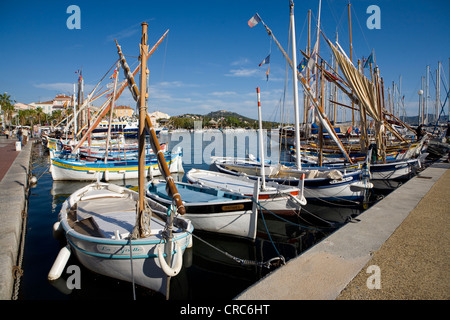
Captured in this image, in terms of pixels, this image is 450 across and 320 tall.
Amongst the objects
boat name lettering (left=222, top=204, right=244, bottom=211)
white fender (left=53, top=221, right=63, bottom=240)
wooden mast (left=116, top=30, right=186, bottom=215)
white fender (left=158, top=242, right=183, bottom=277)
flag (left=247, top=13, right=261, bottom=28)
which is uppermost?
flag (left=247, top=13, right=261, bottom=28)

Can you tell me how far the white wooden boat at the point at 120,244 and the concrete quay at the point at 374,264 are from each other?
214 centimetres

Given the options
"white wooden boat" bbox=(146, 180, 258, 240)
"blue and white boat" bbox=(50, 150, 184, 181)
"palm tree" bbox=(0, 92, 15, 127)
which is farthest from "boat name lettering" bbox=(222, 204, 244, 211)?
"palm tree" bbox=(0, 92, 15, 127)

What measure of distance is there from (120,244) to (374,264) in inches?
219

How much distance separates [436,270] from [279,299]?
3447 mm

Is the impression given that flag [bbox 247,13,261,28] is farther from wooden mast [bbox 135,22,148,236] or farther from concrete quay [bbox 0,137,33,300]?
concrete quay [bbox 0,137,33,300]

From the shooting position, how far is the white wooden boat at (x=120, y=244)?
6.04 meters

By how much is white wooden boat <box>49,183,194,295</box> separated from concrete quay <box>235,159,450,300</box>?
2138 mm

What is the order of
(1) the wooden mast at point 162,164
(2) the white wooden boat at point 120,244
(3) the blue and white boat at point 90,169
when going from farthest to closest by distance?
1. (3) the blue and white boat at point 90,169
2. (2) the white wooden boat at point 120,244
3. (1) the wooden mast at point 162,164

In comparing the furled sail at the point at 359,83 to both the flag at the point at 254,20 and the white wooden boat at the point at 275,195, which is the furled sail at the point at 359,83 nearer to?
the flag at the point at 254,20

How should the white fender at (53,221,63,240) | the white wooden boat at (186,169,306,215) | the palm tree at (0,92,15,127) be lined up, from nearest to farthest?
the white fender at (53,221,63,240)
the white wooden boat at (186,169,306,215)
the palm tree at (0,92,15,127)

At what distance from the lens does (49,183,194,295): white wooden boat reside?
6.04 m

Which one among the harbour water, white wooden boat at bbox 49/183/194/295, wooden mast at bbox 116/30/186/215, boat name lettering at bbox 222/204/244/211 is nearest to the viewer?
wooden mast at bbox 116/30/186/215

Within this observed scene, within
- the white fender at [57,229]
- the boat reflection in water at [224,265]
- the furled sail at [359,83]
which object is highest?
the furled sail at [359,83]

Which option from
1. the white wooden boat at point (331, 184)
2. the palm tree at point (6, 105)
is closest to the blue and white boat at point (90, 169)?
the white wooden boat at point (331, 184)
